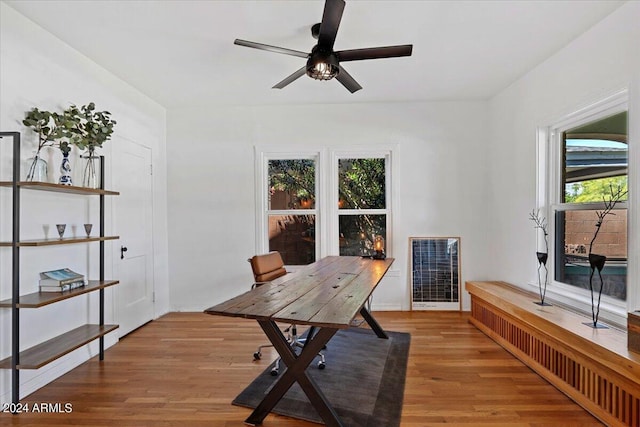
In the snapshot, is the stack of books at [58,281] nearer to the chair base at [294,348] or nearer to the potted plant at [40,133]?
the potted plant at [40,133]

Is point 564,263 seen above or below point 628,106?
below

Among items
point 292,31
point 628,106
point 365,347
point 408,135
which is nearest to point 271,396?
point 365,347

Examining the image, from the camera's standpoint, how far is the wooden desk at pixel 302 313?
177 centimetres

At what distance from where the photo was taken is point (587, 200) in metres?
2.89

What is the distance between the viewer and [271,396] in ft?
6.82

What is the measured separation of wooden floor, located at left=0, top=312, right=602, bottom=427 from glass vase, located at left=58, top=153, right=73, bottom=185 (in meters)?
1.49

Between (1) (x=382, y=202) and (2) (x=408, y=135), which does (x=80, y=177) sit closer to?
(1) (x=382, y=202)

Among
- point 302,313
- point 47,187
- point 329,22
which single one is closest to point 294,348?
point 302,313

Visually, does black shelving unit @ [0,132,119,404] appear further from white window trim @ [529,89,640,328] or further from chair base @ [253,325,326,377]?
white window trim @ [529,89,640,328]

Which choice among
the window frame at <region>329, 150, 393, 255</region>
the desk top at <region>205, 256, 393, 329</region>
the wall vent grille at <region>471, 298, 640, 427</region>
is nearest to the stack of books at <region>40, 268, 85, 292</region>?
the desk top at <region>205, 256, 393, 329</region>

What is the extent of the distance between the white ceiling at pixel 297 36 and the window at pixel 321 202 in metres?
0.97

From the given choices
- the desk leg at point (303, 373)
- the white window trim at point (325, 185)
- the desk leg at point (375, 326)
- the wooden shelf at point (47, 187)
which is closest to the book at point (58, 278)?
→ the wooden shelf at point (47, 187)

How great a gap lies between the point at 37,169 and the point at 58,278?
0.79 metres

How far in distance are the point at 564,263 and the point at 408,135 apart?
7.16ft
